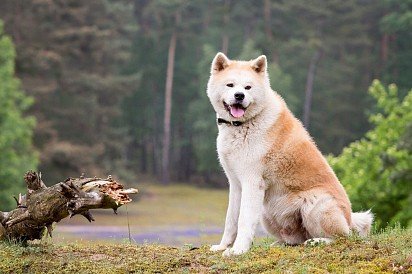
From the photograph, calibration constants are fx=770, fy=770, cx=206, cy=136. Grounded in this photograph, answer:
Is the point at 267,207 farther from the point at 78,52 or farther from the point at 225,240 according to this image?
the point at 78,52

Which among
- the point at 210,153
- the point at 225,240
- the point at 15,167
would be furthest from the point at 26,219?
the point at 210,153

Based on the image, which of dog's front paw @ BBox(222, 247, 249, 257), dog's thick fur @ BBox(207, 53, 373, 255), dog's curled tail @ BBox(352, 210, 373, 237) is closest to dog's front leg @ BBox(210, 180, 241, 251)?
dog's thick fur @ BBox(207, 53, 373, 255)

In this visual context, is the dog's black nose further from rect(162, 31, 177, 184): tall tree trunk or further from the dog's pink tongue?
rect(162, 31, 177, 184): tall tree trunk

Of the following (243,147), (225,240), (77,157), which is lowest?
(77,157)

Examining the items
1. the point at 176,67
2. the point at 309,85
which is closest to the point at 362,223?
the point at 309,85

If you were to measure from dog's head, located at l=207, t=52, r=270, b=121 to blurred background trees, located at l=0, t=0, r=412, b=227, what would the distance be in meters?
37.2

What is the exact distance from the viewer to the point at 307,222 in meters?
8.23

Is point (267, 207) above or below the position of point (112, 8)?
below

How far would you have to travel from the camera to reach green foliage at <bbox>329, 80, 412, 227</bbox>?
76.3 ft

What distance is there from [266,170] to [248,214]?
51cm

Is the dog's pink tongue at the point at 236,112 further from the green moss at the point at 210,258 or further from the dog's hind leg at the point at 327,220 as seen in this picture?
the green moss at the point at 210,258

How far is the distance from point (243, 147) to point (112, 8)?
168 feet

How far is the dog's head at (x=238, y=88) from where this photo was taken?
8.11 meters

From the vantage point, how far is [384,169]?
24359mm
